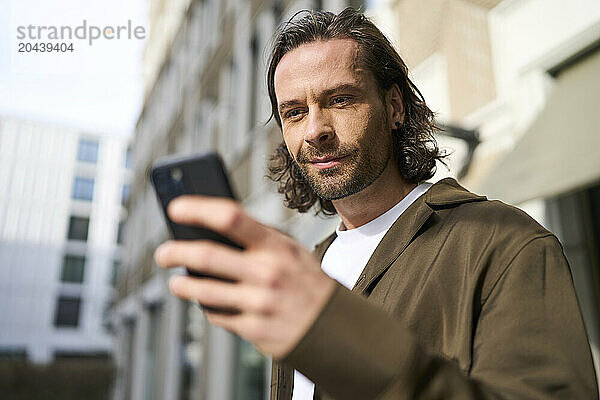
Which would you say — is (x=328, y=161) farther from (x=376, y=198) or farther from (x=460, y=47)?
(x=460, y=47)

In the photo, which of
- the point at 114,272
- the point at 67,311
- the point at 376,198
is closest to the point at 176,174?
the point at 376,198

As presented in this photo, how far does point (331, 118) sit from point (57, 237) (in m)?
46.3

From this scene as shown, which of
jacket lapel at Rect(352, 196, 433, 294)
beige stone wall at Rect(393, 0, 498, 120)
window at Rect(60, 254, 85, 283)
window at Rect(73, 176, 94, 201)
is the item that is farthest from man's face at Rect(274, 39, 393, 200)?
window at Rect(60, 254, 85, 283)

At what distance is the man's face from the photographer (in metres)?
1.31

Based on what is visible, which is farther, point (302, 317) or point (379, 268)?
point (379, 268)

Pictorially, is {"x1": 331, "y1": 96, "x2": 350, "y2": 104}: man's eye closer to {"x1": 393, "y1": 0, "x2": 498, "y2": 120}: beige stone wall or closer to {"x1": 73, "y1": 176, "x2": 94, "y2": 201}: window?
{"x1": 393, "y1": 0, "x2": 498, "y2": 120}: beige stone wall

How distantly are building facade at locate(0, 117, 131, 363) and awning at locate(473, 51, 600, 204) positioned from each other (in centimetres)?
4048

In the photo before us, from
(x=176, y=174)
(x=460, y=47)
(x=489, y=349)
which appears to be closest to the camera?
(x=176, y=174)

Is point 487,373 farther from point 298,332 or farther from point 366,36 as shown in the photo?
point 366,36

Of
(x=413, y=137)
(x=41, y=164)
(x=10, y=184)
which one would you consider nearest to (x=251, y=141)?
(x=413, y=137)

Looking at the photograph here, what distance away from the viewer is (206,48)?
12203 millimetres

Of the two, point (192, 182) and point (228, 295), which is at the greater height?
point (192, 182)

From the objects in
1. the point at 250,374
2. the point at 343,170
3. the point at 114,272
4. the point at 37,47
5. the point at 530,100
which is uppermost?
the point at 530,100

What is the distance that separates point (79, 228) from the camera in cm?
4409
